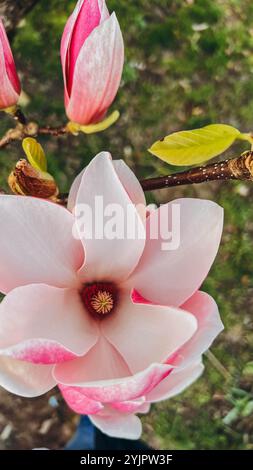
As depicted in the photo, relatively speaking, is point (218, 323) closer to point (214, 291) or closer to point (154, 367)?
point (154, 367)

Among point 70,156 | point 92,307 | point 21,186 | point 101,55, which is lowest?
point 70,156

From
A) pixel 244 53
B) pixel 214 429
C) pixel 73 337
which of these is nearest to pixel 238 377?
pixel 214 429

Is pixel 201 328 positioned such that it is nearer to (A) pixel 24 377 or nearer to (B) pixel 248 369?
(A) pixel 24 377

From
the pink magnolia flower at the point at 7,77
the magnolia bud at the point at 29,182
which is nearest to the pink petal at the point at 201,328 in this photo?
the magnolia bud at the point at 29,182

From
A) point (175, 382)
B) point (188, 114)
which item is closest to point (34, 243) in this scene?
point (175, 382)

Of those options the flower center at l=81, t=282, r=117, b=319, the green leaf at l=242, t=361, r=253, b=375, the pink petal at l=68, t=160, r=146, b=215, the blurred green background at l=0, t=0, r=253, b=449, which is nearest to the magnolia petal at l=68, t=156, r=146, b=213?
the pink petal at l=68, t=160, r=146, b=215

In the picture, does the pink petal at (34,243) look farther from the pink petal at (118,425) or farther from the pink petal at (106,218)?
the pink petal at (118,425)

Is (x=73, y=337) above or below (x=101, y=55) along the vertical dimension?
below
